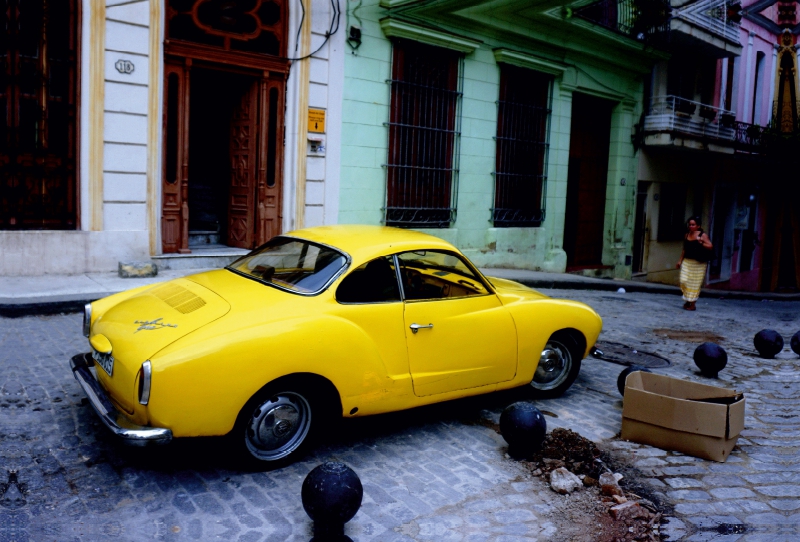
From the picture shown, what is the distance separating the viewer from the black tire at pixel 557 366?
239 inches

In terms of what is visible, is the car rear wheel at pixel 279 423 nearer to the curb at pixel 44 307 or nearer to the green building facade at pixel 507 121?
the curb at pixel 44 307

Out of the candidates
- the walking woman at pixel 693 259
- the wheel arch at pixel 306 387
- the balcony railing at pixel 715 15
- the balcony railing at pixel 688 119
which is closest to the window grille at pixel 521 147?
the balcony railing at pixel 688 119

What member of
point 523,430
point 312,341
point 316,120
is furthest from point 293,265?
point 316,120

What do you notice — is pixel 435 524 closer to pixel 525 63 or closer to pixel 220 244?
pixel 220 244

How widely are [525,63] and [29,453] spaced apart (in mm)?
13196

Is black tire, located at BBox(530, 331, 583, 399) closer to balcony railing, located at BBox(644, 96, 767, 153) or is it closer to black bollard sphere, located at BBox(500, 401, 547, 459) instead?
black bollard sphere, located at BBox(500, 401, 547, 459)

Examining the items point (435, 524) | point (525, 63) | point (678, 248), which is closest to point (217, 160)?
point (525, 63)

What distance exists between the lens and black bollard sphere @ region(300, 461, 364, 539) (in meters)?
3.45

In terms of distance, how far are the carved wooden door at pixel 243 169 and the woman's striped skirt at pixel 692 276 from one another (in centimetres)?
739

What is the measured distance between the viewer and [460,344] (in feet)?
17.1

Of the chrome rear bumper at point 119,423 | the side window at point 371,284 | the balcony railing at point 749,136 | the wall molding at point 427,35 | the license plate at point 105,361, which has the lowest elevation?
the chrome rear bumper at point 119,423

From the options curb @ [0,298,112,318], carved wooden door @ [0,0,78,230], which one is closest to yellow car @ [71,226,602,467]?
curb @ [0,298,112,318]

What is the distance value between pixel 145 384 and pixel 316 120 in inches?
349

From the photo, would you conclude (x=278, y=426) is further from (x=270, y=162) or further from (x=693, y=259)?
(x=693, y=259)
